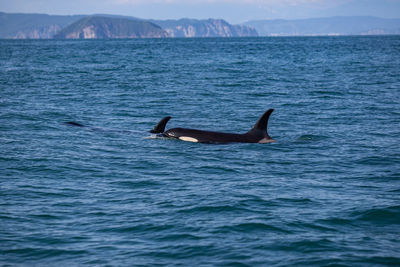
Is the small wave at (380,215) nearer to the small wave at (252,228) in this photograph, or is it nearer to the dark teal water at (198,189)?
the dark teal water at (198,189)

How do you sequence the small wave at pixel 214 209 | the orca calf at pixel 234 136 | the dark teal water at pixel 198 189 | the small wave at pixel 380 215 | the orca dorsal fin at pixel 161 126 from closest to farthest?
the dark teal water at pixel 198 189 → the small wave at pixel 380 215 → the small wave at pixel 214 209 → the orca calf at pixel 234 136 → the orca dorsal fin at pixel 161 126

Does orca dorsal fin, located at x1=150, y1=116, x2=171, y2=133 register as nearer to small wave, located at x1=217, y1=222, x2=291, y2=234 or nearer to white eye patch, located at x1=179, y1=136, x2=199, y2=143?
white eye patch, located at x1=179, y1=136, x2=199, y2=143

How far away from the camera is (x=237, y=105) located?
28453 mm

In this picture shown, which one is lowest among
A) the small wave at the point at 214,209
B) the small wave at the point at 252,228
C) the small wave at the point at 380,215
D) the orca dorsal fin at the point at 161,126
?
the small wave at the point at 252,228

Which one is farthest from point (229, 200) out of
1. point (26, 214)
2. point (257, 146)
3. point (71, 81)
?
point (71, 81)

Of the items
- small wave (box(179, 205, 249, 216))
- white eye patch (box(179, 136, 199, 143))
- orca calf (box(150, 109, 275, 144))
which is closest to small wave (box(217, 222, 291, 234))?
small wave (box(179, 205, 249, 216))

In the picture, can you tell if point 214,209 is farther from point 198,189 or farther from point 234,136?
point 234,136

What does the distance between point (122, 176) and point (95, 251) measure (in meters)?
4.98

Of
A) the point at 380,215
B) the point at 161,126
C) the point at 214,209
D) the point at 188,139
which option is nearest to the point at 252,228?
the point at 214,209

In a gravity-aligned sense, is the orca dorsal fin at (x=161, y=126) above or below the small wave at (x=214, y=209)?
above

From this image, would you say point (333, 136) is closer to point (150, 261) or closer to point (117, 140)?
point (117, 140)

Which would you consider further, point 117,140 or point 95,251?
point 117,140

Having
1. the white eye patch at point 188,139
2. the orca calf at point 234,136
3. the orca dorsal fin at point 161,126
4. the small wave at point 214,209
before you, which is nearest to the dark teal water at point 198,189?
the small wave at point 214,209

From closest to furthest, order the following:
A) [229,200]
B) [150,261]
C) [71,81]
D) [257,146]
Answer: [150,261], [229,200], [257,146], [71,81]
